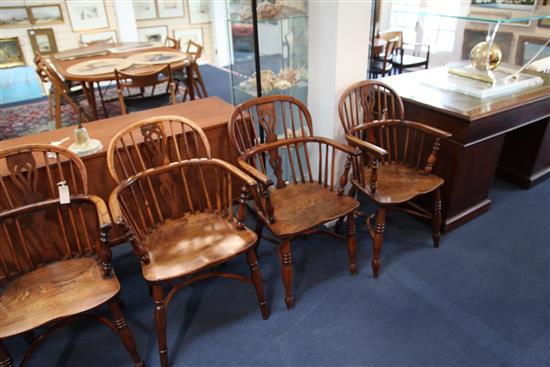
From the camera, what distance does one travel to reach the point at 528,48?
2.84 m

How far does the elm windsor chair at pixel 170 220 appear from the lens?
153cm

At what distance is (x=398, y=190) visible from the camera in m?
2.02

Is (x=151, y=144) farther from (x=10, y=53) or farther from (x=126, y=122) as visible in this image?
(x=10, y=53)

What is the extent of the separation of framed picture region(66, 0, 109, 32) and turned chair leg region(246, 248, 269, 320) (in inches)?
209

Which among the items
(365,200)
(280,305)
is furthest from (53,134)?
(365,200)

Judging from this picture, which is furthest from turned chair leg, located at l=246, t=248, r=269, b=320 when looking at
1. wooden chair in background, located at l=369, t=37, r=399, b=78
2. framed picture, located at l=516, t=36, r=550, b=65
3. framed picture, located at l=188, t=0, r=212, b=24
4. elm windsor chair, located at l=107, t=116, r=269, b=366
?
framed picture, located at l=188, t=0, r=212, b=24

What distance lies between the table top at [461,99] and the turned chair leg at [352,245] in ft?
2.68

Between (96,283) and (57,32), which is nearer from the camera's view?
(96,283)

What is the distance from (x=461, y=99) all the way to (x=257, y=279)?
1594mm

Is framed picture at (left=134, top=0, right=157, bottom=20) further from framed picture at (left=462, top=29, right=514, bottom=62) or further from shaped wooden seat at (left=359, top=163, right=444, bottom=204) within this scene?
shaped wooden seat at (left=359, top=163, right=444, bottom=204)

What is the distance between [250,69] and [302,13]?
1.75ft

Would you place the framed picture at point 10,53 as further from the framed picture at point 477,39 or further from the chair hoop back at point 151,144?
the framed picture at point 477,39

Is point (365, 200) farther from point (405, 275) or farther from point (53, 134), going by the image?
point (53, 134)

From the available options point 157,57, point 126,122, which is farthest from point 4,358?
point 157,57
